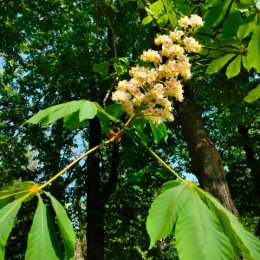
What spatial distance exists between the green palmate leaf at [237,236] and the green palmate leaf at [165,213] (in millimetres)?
98

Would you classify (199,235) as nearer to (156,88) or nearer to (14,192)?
(14,192)

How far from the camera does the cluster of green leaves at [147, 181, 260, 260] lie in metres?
0.96

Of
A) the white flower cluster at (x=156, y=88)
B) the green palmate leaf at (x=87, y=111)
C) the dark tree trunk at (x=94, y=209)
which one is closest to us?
the green palmate leaf at (x=87, y=111)

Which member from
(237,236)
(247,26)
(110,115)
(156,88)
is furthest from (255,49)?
(237,236)

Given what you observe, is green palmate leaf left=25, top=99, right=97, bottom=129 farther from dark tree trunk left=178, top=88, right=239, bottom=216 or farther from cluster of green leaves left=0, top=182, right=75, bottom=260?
dark tree trunk left=178, top=88, right=239, bottom=216

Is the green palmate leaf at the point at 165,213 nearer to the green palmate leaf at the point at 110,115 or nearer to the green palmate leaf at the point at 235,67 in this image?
the green palmate leaf at the point at 110,115

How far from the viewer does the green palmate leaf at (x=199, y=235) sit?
950 millimetres

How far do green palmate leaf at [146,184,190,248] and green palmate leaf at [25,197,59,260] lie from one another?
271 mm

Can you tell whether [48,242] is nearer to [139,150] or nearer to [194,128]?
[194,128]

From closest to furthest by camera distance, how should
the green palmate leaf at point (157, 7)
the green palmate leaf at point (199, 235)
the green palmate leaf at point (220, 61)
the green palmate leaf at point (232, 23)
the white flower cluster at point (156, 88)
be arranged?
the green palmate leaf at point (199, 235) → the white flower cluster at point (156, 88) → the green palmate leaf at point (232, 23) → the green palmate leaf at point (220, 61) → the green palmate leaf at point (157, 7)

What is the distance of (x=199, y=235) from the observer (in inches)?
39.2

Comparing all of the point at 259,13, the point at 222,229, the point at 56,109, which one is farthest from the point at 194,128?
the point at 222,229

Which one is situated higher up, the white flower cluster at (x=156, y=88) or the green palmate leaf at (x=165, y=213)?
the white flower cluster at (x=156, y=88)

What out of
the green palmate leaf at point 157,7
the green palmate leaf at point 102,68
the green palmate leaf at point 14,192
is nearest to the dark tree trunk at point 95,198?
the green palmate leaf at point 102,68
